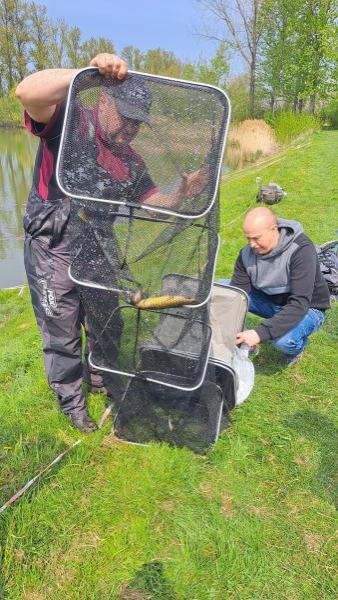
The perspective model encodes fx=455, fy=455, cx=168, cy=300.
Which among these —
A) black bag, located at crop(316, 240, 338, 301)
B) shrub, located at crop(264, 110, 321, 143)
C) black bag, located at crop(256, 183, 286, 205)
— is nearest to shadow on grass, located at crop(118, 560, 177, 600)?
black bag, located at crop(316, 240, 338, 301)

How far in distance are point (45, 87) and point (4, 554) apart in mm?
2066

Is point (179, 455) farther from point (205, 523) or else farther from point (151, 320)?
point (151, 320)

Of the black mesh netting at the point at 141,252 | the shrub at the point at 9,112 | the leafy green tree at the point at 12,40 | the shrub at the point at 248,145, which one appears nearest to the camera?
the black mesh netting at the point at 141,252

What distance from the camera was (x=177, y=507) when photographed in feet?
7.63

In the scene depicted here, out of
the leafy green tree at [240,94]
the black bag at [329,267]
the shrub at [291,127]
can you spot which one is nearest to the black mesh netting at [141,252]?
the black bag at [329,267]

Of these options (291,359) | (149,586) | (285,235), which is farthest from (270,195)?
(149,586)

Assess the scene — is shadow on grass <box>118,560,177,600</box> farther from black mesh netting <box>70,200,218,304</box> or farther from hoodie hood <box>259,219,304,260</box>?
hoodie hood <box>259,219,304,260</box>

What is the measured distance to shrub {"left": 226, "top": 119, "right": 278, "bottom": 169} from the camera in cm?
1833

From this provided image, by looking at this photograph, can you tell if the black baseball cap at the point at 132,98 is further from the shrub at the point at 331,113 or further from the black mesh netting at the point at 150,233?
the shrub at the point at 331,113

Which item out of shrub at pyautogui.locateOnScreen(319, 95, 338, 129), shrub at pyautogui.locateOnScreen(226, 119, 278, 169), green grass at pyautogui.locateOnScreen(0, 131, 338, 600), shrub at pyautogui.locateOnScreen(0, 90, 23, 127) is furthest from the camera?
shrub at pyautogui.locateOnScreen(0, 90, 23, 127)

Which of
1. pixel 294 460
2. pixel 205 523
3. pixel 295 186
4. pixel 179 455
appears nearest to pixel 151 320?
pixel 179 455

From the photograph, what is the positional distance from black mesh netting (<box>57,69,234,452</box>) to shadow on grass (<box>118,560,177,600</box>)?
731 mm

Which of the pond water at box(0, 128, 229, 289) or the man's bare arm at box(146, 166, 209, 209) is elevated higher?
the man's bare arm at box(146, 166, 209, 209)

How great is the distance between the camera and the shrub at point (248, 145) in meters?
18.3
